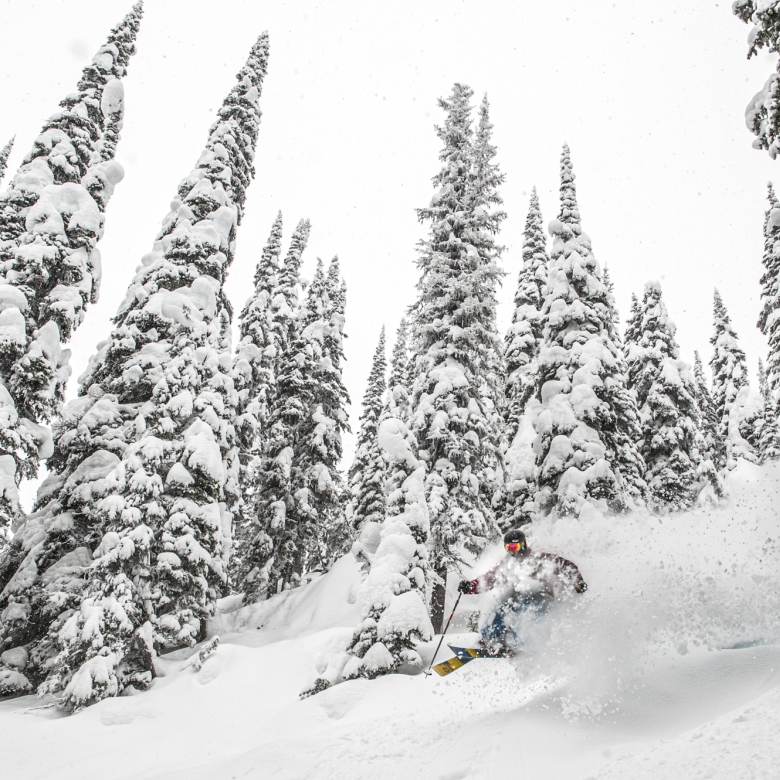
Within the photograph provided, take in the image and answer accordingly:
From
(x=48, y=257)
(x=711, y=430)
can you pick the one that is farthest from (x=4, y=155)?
(x=711, y=430)

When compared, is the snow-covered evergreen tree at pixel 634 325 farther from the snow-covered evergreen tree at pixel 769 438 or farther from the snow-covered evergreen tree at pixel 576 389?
the snow-covered evergreen tree at pixel 576 389

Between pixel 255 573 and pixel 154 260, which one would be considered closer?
pixel 154 260

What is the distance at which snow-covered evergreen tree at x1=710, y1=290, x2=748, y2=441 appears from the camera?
31.2 metres

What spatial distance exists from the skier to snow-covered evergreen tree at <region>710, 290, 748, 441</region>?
93.6ft

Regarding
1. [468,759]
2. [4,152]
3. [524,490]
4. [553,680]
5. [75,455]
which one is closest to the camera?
[468,759]

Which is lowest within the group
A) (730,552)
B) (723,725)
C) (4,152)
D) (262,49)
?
(723,725)

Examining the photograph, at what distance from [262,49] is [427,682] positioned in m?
22.3

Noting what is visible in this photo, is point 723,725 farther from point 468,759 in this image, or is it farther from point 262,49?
point 262,49

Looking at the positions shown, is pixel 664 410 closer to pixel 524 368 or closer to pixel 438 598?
pixel 524 368

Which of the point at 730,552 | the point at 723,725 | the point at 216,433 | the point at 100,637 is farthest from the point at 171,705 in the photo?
the point at 730,552

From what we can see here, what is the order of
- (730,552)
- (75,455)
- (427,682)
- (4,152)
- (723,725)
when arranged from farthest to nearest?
(4,152) → (75,455) → (427,682) → (730,552) → (723,725)

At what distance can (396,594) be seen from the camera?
1155cm

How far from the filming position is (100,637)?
1144 cm

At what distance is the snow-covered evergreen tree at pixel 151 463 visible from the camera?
12.0 metres
